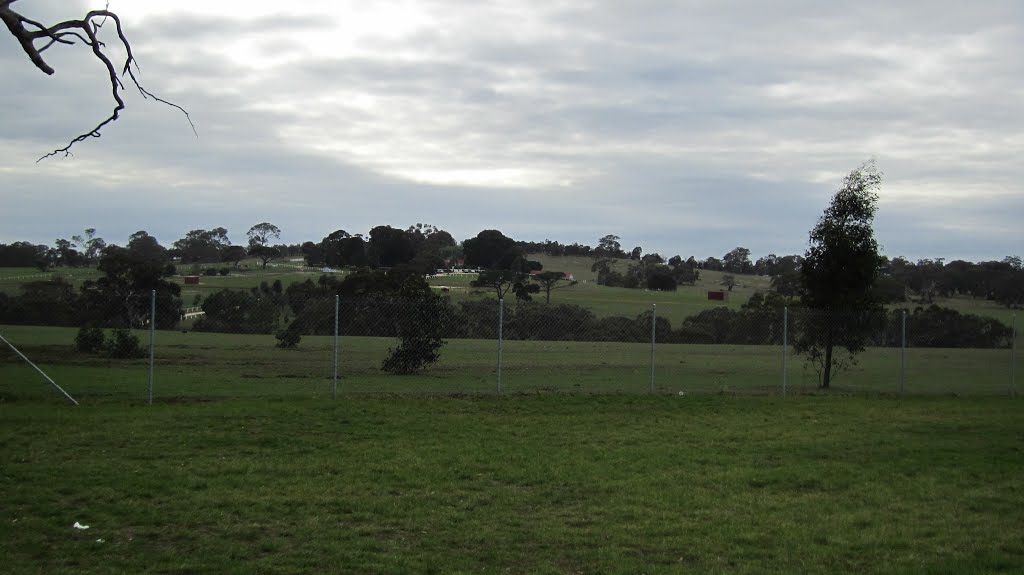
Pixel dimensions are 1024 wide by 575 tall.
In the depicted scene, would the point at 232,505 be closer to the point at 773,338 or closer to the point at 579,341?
the point at 579,341

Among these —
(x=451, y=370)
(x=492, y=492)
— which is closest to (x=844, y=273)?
(x=451, y=370)

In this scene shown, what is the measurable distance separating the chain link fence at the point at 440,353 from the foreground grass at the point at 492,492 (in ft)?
12.1

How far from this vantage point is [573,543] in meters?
6.77

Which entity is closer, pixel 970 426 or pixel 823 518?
pixel 823 518

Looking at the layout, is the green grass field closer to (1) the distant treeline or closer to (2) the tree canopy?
(2) the tree canopy

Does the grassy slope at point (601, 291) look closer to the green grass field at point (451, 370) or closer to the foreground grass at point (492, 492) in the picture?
the green grass field at point (451, 370)

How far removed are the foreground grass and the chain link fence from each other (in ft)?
12.1

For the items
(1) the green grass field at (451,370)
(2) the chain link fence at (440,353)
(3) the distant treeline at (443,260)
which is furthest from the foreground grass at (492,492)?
(3) the distant treeline at (443,260)

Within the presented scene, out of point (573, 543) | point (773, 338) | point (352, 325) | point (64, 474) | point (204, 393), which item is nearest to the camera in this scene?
point (573, 543)

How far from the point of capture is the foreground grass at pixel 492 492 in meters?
6.37

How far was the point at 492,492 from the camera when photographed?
8.59 metres

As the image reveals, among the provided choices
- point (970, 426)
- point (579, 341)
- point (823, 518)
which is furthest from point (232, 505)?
point (579, 341)

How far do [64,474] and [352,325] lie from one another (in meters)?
14.8

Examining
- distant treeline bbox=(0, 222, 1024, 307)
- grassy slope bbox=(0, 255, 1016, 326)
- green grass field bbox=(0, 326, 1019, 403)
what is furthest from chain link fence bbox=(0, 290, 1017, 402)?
distant treeline bbox=(0, 222, 1024, 307)
